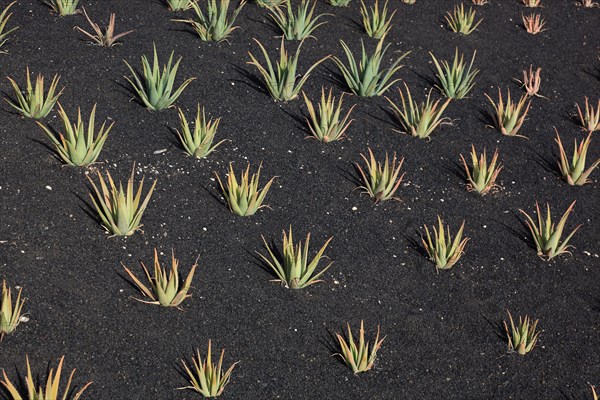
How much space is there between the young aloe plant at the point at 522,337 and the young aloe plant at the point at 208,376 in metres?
1.28

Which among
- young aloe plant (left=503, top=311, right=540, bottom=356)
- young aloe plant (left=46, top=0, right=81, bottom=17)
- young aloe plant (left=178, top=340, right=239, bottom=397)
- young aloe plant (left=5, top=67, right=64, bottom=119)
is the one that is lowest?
young aloe plant (left=178, top=340, right=239, bottom=397)

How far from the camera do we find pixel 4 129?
13.8 feet

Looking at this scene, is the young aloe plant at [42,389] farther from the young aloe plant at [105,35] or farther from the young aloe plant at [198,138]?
the young aloe plant at [105,35]

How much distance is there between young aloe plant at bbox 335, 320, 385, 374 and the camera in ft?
10.8

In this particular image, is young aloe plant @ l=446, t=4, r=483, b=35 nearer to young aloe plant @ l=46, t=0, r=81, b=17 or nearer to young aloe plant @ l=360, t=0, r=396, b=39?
young aloe plant @ l=360, t=0, r=396, b=39

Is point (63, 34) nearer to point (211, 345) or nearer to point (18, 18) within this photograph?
point (18, 18)

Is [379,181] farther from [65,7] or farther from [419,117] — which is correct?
[65,7]

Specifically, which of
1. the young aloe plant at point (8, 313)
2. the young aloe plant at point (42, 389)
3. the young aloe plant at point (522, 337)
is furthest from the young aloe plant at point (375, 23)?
the young aloe plant at point (42, 389)

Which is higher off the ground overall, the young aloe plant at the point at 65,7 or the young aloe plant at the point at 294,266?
the young aloe plant at the point at 65,7

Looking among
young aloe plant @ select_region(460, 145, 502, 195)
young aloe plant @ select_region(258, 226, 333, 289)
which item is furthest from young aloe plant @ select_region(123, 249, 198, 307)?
young aloe plant @ select_region(460, 145, 502, 195)

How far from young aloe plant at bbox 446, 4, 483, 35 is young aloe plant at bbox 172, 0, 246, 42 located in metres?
1.61

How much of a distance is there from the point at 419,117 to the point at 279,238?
1.29 m

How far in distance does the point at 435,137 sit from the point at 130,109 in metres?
1.81

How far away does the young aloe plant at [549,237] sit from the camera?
3.99 m
